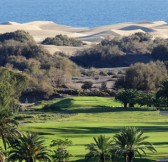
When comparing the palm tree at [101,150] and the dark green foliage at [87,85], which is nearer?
the palm tree at [101,150]

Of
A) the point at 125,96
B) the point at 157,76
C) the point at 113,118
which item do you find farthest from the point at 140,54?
the point at 113,118

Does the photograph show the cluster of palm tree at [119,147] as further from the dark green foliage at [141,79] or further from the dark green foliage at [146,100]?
the dark green foliage at [141,79]

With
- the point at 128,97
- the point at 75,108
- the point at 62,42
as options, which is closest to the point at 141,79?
the point at 128,97

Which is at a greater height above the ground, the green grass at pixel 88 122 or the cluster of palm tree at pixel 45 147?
the cluster of palm tree at pixel 45 147

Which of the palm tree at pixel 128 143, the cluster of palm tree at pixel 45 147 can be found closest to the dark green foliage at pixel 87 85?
the cluster of palm tree at pixel 45 147

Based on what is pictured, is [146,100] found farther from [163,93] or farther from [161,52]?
[161,52]

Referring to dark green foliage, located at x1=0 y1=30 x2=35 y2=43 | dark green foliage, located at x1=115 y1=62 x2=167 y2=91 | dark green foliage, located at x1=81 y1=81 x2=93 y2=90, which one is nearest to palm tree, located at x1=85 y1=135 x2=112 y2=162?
dark green foliage, located at x1=115 y1=62 x2=167 y2=91

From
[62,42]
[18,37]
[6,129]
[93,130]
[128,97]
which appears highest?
[18,37]

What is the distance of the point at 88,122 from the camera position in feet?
204

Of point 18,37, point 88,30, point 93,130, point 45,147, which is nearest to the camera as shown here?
point 45,147

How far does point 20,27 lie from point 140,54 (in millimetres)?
56567

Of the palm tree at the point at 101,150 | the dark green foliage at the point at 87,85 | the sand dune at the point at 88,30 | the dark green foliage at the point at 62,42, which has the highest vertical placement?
the sand dune at the point at 88,30

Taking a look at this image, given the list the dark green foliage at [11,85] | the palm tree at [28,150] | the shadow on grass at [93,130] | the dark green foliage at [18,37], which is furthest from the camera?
the dark green foliage at [18,37]

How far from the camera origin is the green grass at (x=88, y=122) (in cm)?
5069
